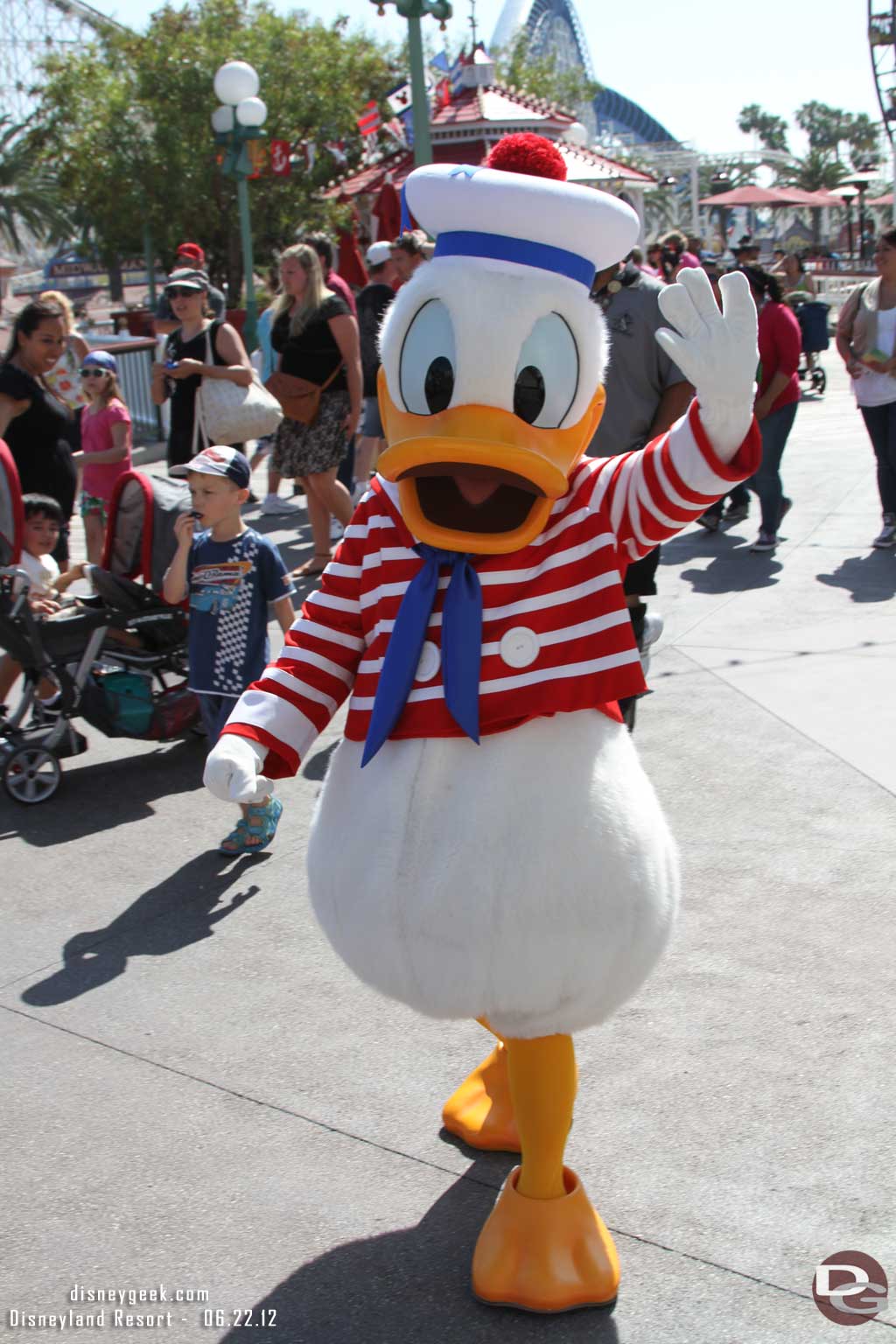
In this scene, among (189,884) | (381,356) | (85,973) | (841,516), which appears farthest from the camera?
(841,516)

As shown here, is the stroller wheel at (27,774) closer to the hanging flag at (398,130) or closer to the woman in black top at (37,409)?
the woman in black top at (37,409)

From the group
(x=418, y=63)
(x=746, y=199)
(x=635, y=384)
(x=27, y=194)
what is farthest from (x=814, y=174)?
(x=635, y=384)

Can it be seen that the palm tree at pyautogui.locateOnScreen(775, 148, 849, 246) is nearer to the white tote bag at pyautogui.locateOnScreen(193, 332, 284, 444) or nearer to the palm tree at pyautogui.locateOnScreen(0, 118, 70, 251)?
the palm tree at pyautogui.locateOnScreen(0, 118, 70, 251)

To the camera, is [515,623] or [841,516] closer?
[515,623]


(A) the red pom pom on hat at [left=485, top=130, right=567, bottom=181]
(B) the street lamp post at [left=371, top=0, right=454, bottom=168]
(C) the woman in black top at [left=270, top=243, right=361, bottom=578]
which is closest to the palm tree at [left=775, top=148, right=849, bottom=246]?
(B) the street lamp post at [left=371, top=0, right=454, bottom=168]

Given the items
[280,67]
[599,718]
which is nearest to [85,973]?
[599,718]

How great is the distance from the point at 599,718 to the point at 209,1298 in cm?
130

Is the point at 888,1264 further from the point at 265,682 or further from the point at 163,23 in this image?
the point at 163,23

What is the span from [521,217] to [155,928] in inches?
99.7

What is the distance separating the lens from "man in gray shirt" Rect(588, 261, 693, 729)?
4785 mm

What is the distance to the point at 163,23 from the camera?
28.6 metres

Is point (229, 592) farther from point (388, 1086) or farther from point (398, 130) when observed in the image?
point (398, 130)

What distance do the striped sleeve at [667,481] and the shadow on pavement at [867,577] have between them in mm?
4964

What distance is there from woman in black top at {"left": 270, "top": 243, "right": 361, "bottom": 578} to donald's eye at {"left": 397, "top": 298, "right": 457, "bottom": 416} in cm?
534
